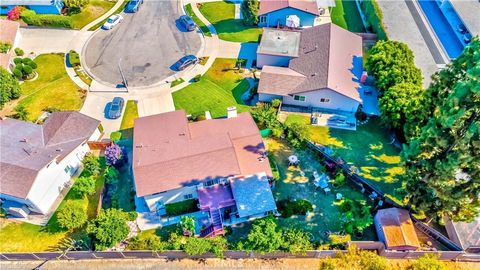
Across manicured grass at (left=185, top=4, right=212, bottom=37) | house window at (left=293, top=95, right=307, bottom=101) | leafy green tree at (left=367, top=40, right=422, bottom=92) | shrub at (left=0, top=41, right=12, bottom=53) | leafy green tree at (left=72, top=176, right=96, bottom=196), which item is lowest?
leafy green tree at (left=72, top=176, right=96, bottom=196)

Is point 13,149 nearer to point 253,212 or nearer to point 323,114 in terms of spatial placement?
point 253,212

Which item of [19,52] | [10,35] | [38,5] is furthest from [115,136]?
[38,5]

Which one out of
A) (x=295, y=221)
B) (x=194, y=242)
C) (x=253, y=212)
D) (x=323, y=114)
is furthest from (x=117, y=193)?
(x=323, y=114)

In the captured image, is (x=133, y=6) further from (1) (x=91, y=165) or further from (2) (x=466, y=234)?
(2) (x=466, y=234)

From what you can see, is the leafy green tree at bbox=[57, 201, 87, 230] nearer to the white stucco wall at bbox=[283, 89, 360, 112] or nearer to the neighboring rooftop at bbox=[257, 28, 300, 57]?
the white stucco wall at bbox=[283, 89, 360, 112]

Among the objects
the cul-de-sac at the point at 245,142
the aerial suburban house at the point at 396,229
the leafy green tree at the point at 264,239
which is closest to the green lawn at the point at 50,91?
the cul-de-sac at the point at 245,142

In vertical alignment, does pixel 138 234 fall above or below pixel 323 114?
below

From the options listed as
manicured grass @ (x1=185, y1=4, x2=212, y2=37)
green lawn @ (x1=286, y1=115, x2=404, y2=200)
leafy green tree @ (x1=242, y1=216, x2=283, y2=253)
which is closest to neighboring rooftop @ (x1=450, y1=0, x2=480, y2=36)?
green lawn @ (x1=286, y1=115, x2=404, y2=200)
